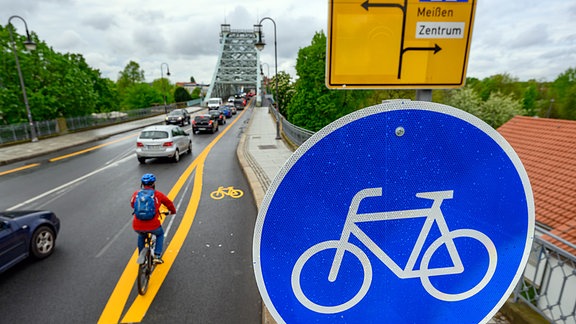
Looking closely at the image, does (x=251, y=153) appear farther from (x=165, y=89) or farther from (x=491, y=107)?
(x=165, y=89)

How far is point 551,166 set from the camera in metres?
11.9

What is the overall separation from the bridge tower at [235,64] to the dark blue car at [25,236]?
92272 mm

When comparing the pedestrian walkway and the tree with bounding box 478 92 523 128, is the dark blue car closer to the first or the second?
the pedestrian walkway

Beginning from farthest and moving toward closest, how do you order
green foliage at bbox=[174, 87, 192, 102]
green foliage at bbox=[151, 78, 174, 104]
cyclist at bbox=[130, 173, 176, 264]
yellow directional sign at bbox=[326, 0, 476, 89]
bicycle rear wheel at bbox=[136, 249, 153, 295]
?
green foliage at bbox=[174, 87, 192, 102] → green foliage at bbox=[151, 78, 174, 104] → cyclist at bbox=[130, 173, 176, 264] → bicycle rear wheel at bbox=[136, 249, 153, 295] → yellow directional sign at bbox=[326, 0, 476, 89]

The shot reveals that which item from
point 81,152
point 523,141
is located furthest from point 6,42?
point 523,141

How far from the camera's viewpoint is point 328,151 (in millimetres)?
960

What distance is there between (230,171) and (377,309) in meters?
10.6

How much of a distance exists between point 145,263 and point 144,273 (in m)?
0.14

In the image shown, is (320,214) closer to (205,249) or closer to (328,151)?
(328,151)

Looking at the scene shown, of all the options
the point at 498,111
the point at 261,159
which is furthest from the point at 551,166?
the point at 498,111

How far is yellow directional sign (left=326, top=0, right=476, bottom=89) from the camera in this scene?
43.1 inches

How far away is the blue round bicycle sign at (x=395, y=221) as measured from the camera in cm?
97

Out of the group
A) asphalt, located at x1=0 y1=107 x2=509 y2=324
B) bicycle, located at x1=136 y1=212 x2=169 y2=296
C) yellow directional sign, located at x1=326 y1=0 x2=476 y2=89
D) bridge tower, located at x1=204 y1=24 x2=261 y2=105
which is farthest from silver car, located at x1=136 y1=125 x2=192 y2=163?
bridge tower, located at x1=204 y1=24 x2=261 y2=105

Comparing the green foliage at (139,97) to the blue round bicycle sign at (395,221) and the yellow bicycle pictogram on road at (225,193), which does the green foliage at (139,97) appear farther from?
the blue round bicycle sign at (395,221)
